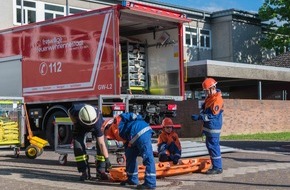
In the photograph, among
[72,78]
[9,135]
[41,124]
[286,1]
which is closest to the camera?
[9,135]

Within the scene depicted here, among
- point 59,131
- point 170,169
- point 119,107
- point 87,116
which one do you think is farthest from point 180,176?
point 59,131

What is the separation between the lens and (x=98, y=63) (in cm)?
1314

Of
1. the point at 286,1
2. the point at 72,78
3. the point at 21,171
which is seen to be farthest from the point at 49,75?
the point at 286,1

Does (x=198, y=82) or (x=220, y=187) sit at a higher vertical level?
(x=198, y=82)

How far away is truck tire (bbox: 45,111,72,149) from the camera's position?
13.7m

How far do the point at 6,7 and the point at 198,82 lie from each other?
1198 centimetres

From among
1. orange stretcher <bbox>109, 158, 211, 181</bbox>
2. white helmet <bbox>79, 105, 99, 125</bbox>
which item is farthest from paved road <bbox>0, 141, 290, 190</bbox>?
white helmet <bbox>79, 105, 99, 125</bbox>

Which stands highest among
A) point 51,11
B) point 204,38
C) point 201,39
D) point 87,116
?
point 51,11

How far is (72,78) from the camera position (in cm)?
1383

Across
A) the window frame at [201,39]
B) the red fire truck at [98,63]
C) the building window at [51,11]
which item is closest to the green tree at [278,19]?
the window frame at [201,39]

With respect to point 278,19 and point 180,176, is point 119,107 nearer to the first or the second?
point 180,176

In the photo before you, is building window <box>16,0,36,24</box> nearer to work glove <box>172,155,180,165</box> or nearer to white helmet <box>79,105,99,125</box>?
work glove <box>172,155,180,165</box>

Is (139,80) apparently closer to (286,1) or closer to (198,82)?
(198,82)

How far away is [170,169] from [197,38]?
30857 mm
